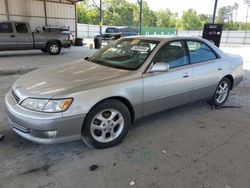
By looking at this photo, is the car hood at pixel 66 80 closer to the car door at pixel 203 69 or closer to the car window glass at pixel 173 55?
the car window glass at pixel 173 55

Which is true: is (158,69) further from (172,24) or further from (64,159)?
(172,24)

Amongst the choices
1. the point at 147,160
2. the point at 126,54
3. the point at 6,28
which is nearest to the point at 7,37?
the point at 6,28

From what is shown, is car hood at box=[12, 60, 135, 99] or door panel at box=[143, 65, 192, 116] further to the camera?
door panel at box=[143, 65, 192, 116]

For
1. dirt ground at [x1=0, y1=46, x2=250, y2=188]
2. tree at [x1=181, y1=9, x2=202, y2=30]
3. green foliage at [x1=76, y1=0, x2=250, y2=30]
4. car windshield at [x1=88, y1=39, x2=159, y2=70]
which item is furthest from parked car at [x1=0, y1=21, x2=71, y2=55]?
tree at [x1=181, y1=9, x2=202, y2=30]

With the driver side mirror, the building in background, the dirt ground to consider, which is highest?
the building in background

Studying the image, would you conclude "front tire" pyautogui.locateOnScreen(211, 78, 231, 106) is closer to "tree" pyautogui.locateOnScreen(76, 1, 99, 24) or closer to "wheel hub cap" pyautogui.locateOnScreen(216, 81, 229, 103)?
"wheel hub cap" pyautogui.locateOnScreen(216, 81, 229, 103)

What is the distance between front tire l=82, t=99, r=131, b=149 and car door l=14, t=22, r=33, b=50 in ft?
34.8

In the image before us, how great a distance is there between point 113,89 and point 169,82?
964 mm

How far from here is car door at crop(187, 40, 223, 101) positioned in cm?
369

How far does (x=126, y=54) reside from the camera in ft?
11.5

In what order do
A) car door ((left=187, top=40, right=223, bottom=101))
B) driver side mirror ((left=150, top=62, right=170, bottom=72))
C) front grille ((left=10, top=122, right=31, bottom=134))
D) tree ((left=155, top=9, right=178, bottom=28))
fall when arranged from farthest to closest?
tree ((left=155, top=9, right=178, bottom=28)), car door ((left=187, top=40, right=223, bottom=101)), driver side mirror ((left=150, top=62, right=170, bottom=72)), front grille ((left=10, top=122, right=31, bottom=134))

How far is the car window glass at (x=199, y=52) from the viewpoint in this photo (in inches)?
145

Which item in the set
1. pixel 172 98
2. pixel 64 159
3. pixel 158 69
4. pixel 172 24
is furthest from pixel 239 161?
pixel 172 24

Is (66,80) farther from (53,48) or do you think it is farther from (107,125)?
(53,48)
